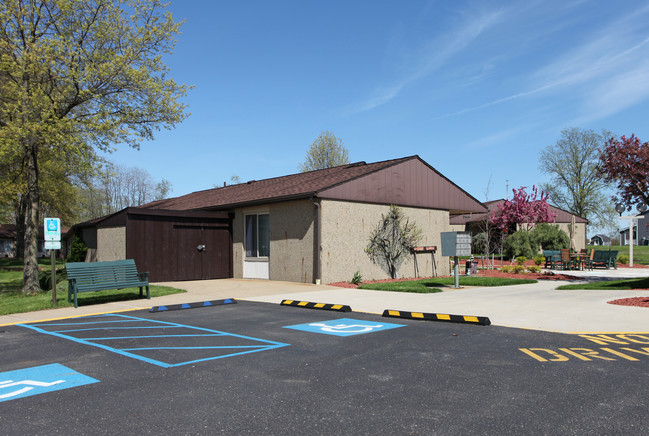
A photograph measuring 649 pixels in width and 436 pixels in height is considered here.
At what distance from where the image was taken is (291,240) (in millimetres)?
17469

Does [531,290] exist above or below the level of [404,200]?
below

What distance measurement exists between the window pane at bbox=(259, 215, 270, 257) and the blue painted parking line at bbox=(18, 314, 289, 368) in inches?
373

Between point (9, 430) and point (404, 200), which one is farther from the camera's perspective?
point (404, 200)

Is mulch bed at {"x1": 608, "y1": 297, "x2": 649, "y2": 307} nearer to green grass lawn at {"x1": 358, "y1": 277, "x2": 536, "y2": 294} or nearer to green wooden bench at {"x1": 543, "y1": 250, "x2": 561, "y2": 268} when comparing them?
green grass lawn at {"x1": 358, "y1": 277, "x2": 536, "y2": 294}

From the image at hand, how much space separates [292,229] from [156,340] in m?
10.4

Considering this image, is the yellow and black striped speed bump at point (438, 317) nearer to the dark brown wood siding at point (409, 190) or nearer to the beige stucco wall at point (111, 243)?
the dark brown wood siding at point (409, 190)

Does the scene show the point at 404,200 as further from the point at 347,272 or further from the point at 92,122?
the point at 92,122

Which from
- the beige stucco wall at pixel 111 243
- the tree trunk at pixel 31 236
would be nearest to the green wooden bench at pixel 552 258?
the beige stucco wall at pixel 111 243

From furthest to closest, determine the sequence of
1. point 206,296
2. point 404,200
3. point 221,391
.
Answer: point 404,200 < point 206,296 < point 221,391

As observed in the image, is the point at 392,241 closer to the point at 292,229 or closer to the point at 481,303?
the point at 292,229

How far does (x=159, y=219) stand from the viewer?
58.8 ft

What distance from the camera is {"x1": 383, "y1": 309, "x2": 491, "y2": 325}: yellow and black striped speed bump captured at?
8.34 metres

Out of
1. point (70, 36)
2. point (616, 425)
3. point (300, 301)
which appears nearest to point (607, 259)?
point (300, 301)

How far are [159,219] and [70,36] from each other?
7.01 metres
